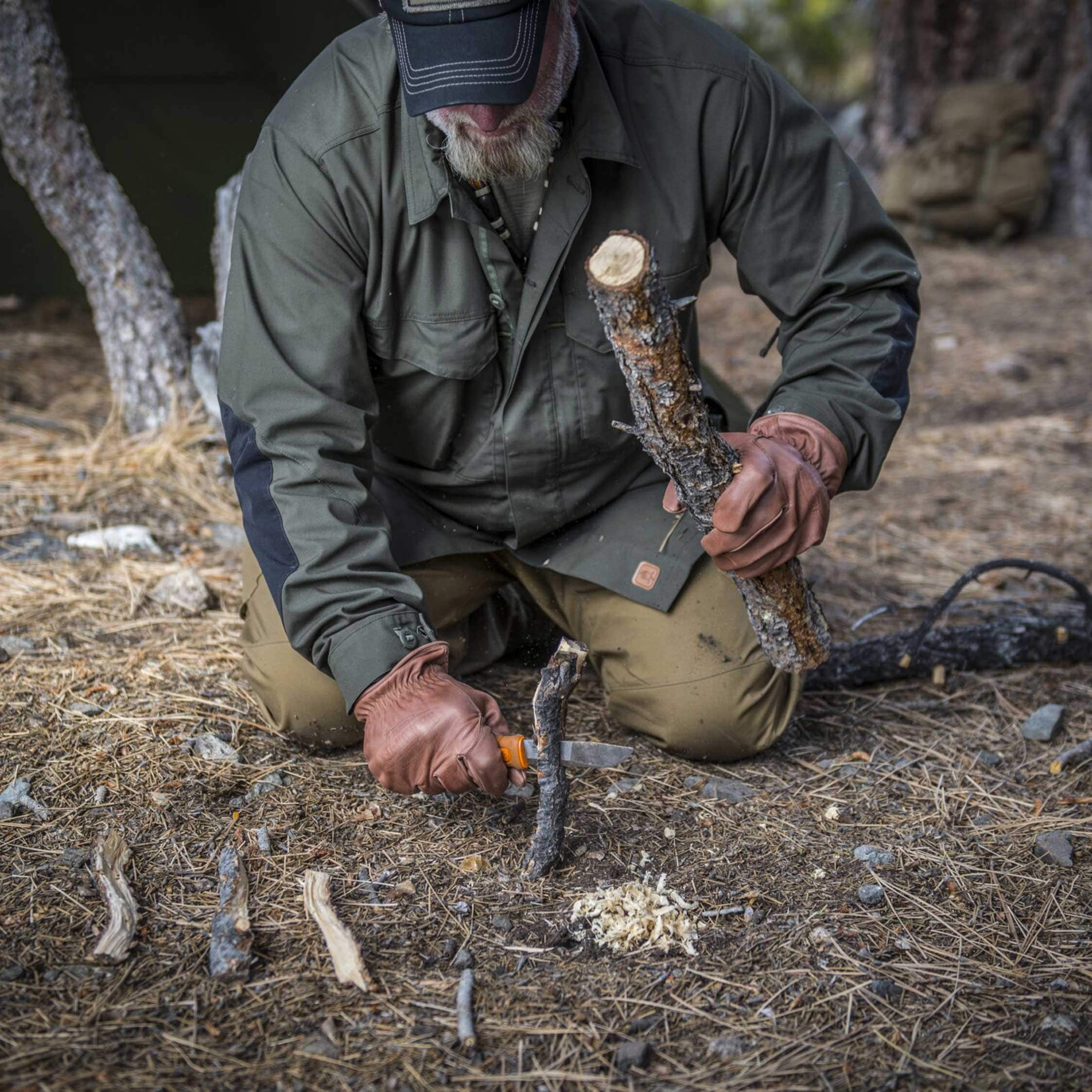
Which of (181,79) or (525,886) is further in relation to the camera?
(181,79)

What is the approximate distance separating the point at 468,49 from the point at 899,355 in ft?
3.59

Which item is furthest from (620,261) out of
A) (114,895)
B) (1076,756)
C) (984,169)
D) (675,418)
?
(984,169)

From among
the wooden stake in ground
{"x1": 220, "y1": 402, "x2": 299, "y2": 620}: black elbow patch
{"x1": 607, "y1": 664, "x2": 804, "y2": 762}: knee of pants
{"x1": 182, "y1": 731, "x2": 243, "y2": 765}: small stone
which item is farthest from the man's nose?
{"x1": 182, "y1": 731, "x2": 243, "y2": 765}: small stone

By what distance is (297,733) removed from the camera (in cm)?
225

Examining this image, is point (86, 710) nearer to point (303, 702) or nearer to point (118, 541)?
point (303, 702)

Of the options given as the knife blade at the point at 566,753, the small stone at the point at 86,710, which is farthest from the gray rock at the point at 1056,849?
the small stone at the point at 86,710

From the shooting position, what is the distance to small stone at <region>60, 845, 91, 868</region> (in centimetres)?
186

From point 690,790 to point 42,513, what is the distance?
2300mm

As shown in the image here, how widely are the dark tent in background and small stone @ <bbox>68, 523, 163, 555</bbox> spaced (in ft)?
5.07

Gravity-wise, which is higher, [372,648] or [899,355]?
[899,355]

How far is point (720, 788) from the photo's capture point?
7.28ft

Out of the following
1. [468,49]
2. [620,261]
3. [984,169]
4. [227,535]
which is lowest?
[227,535]

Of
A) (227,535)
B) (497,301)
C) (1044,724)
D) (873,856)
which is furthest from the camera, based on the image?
(227,535)

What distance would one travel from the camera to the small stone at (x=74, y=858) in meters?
1.86
